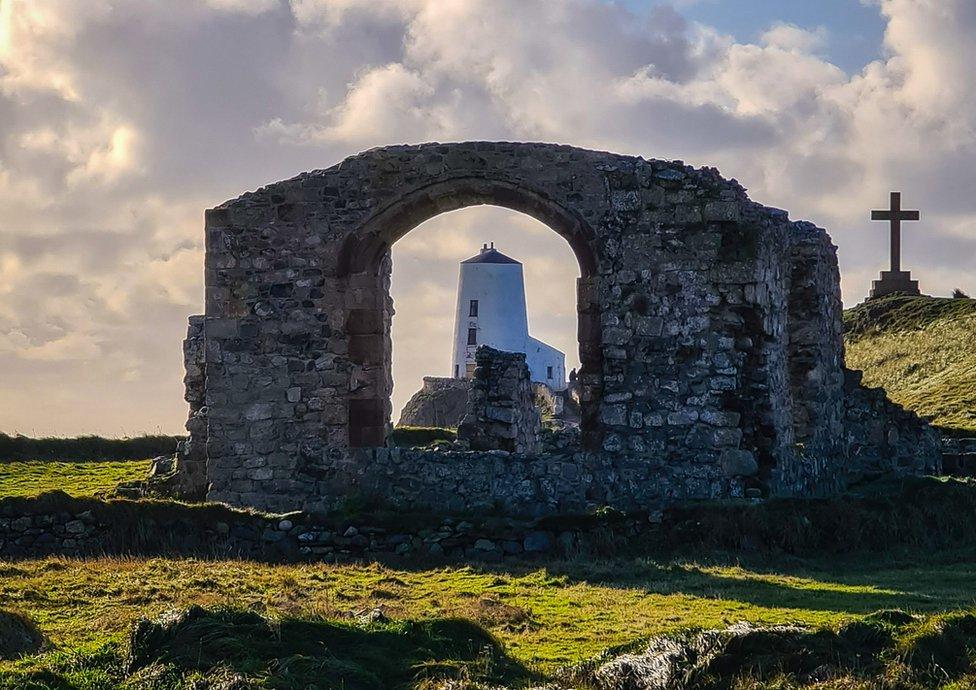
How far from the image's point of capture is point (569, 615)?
11.3 meters

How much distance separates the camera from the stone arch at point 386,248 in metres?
17.5

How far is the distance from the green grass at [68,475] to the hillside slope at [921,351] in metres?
14.8

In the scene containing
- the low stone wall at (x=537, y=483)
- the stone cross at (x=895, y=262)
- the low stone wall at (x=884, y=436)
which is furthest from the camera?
the stone cross at (x=895, y=262)

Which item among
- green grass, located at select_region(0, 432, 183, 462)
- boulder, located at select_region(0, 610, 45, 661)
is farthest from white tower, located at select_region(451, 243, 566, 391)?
boulder, located at select_region(0, 610, 45, 661)

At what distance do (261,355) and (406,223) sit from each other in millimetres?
2491

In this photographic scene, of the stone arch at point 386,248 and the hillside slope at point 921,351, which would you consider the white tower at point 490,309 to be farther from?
the stone arch at point 386,248

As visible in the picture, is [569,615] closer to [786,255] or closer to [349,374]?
[349,374]

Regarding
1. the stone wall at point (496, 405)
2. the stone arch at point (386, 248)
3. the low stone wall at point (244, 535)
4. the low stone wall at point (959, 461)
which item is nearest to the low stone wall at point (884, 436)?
the low stone wall at point (959, 461)

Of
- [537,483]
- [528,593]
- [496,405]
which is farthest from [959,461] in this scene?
[528,593]

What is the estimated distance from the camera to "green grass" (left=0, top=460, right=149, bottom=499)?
68.9 feet

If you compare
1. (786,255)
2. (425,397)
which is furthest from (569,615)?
(425,397)

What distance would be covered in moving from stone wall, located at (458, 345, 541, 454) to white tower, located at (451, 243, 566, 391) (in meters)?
35.2

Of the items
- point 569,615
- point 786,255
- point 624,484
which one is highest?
point 786,255

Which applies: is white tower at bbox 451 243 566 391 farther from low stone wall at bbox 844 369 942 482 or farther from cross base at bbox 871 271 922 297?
low stone wall at bbox 844 369 942 482
